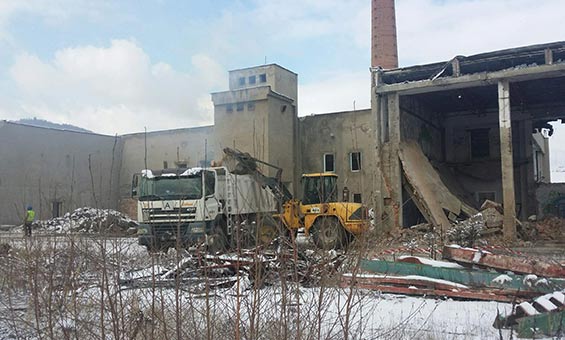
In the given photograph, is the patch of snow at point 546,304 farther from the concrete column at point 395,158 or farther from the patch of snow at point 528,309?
the concrete column at point 395,158

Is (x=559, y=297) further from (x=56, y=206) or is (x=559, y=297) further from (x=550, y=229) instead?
(x=550, y=229)

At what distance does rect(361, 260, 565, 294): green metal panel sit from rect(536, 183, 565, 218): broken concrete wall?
19.3 meters

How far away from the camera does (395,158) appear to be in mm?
19594

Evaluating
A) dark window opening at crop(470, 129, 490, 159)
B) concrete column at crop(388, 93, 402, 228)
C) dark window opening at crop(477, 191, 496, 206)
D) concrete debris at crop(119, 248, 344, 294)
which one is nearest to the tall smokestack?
dark window opening at crop(470, 129, 490, 159)

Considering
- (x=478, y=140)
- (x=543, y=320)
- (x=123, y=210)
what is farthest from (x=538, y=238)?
(x=123, y=210)

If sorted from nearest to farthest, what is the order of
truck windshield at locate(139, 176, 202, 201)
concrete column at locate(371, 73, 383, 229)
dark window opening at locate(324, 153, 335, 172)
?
1. truck windshield at locate(139, 176, 202, 201)
2. concrete column at locate(371, 73, 383, 229)
3. dark window opening at locate(324, 153, 335, 172)

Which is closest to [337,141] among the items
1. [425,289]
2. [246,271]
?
[425,289]

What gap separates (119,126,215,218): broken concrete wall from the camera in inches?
1257

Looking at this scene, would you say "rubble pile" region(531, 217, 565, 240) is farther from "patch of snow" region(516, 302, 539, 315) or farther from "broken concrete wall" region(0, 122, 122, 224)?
"broken concrete wall" region(0, 122, 122, 224)

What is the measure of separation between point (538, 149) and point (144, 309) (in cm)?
3276

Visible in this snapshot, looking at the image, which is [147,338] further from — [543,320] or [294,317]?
[543,320]

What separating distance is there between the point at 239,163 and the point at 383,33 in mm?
17799

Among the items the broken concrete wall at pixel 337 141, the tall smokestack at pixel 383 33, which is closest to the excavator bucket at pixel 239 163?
the broken concrete wall at pixel 337 141

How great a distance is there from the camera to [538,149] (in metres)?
32.5
